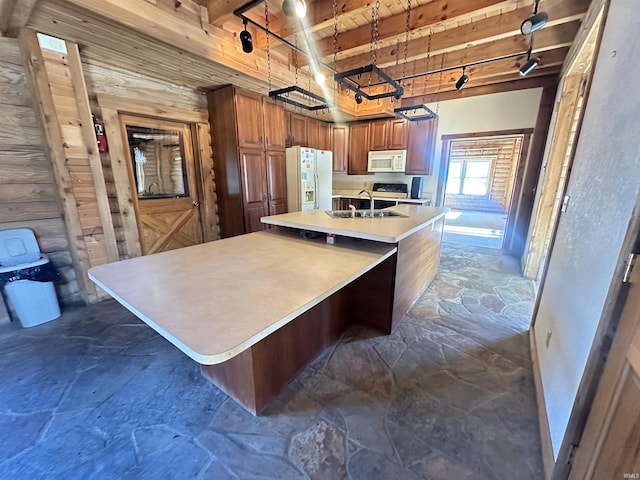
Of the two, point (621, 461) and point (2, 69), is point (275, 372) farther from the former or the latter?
point (2, 69)

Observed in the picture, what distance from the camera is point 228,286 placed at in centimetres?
122

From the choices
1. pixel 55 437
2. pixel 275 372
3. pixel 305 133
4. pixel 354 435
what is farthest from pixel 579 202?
pixel 305 133

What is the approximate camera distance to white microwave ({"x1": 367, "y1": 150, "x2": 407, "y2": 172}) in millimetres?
5148

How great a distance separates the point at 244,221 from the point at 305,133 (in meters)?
2.27

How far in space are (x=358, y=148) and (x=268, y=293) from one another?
17.0 ft

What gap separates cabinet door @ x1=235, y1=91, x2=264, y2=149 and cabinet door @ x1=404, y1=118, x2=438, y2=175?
2.93 meters

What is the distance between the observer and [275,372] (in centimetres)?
156

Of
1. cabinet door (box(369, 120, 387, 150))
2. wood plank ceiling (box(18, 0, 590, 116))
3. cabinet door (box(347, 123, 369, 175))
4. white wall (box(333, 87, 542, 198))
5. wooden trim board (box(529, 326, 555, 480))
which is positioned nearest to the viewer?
wooden trim board (box(529, 326, 555, 480))

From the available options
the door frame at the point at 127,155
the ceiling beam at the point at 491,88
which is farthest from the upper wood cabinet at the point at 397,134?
the door frame at the point at 127,155

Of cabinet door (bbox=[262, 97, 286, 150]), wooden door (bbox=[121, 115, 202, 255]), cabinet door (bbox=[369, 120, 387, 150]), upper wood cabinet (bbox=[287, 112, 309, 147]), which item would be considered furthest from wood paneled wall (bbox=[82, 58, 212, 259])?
cabinet door (bbox=[369, 120, 387, 150])

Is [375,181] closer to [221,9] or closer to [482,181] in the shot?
[221,9]

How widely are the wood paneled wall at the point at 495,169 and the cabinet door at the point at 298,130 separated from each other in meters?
6.24

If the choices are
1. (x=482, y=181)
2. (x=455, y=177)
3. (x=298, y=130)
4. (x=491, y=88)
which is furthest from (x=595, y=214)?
(x=455, y=177)

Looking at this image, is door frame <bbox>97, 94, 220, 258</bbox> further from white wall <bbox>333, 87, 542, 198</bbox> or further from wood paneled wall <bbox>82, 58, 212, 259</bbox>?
white wall <bbox>333, 87, 542, 198</bbox>
